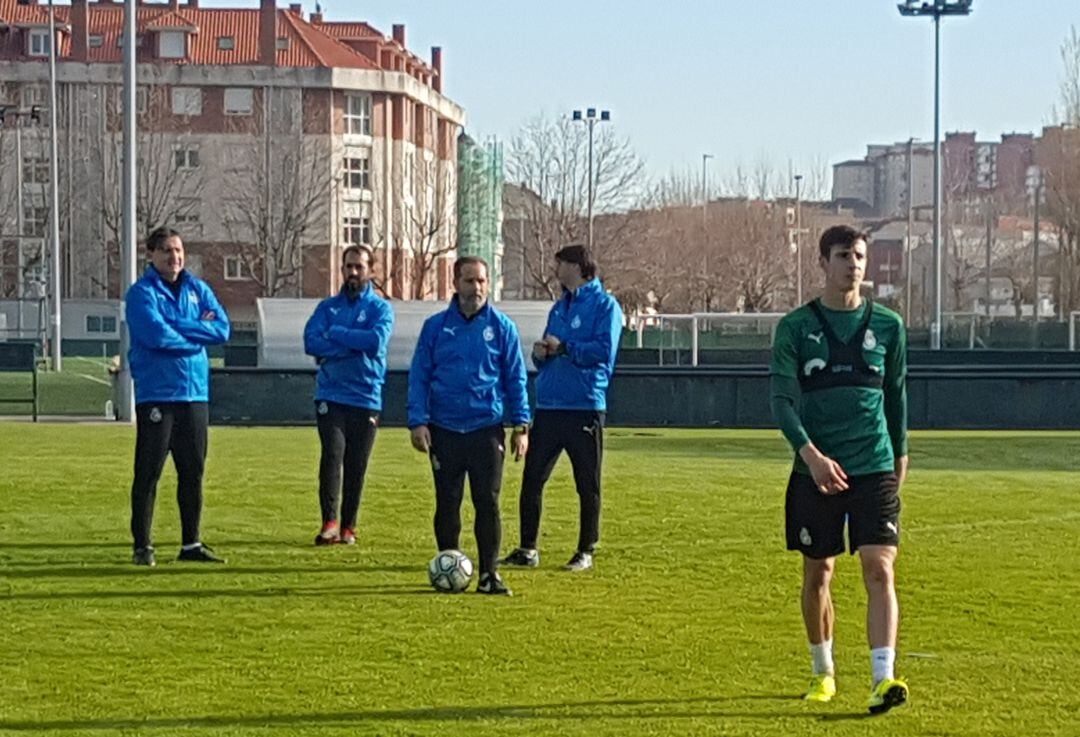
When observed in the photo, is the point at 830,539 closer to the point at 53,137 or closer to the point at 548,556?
the point at 548,556

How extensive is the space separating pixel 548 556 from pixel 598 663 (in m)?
4.30

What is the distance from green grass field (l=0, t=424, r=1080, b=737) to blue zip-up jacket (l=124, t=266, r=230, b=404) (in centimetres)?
118

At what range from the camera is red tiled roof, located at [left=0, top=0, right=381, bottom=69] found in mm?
101375

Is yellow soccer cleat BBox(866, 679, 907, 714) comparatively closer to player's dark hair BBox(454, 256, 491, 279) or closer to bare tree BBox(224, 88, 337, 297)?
player's dark hair BBox(454, 256, 491, 279)

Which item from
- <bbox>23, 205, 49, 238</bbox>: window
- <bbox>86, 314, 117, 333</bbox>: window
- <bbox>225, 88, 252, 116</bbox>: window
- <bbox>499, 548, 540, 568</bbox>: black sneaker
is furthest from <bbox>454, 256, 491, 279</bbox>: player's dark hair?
<bbox>225, 88, 252, 116</bbox>: window

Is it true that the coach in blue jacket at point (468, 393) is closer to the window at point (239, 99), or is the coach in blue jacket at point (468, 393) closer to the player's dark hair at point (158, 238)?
the player's dark hair at point (158, 238)

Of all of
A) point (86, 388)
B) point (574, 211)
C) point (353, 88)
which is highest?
point (353, 88)

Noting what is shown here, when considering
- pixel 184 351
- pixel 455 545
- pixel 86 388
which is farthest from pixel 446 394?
pixel 86 388

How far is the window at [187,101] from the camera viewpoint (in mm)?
97312

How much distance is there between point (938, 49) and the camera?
57219 mm

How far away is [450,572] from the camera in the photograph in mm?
12156

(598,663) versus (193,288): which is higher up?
(193,288)

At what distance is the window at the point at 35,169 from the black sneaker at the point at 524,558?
7346cm

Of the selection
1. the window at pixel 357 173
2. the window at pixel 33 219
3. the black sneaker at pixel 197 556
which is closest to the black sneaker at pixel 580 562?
the black sneaker at pixel 197 556
